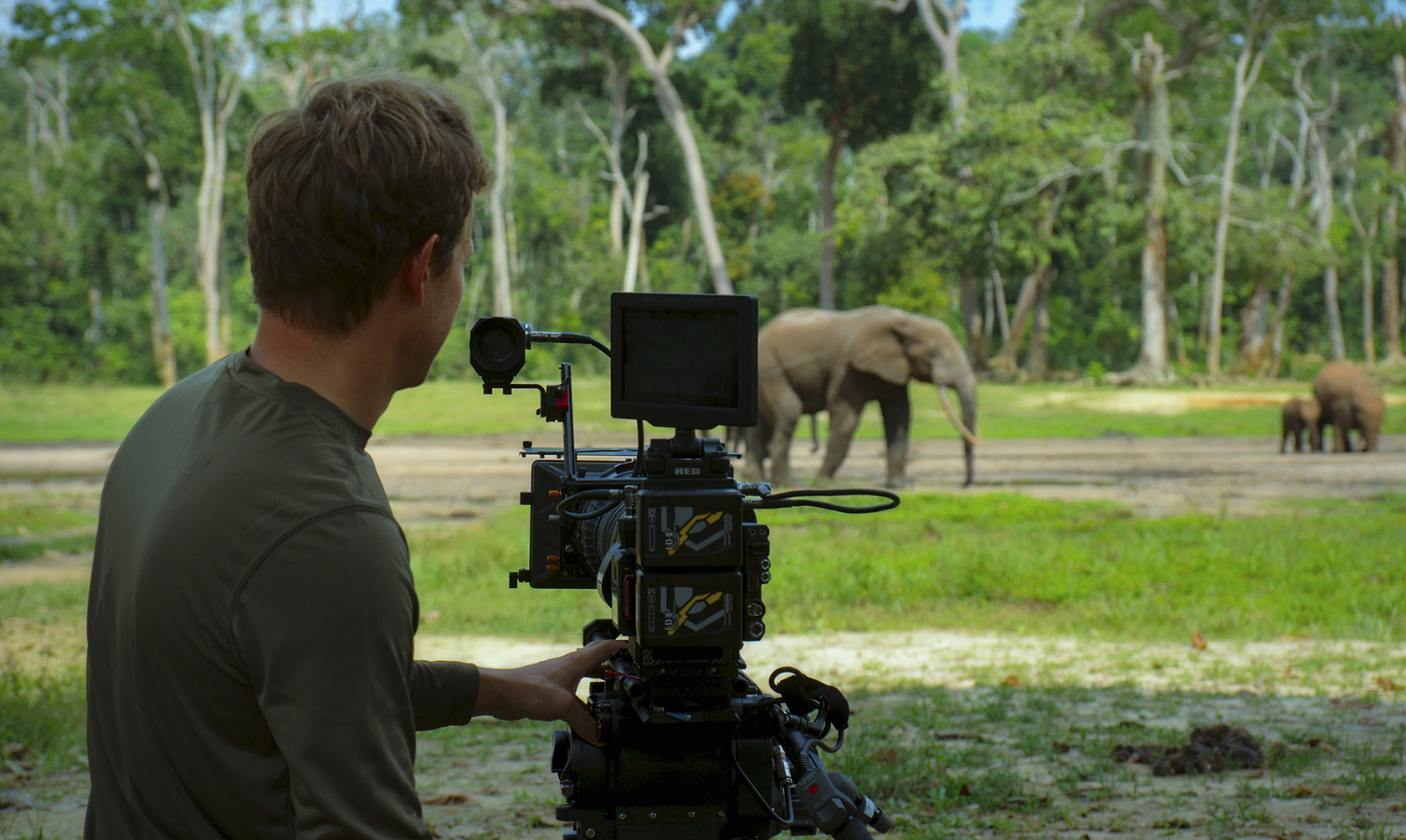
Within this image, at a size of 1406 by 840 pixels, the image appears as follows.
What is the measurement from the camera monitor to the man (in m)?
0.37

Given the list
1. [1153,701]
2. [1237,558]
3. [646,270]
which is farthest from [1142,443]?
[646,270]

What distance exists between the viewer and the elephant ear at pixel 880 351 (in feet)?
43.9

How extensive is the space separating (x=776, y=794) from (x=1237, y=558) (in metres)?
7.32

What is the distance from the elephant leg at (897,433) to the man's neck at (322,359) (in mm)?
12207

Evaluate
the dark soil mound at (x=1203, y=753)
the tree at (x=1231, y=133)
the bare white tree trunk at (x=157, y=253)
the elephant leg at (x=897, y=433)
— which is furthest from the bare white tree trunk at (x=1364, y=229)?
the dark soil mound at (x=1203, y=753)

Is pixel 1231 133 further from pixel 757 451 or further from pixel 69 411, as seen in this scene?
pixel 69 411

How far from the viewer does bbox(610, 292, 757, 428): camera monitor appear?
5.94 feet

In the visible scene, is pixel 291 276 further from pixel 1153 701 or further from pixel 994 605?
pixel 994 605

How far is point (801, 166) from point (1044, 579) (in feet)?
101

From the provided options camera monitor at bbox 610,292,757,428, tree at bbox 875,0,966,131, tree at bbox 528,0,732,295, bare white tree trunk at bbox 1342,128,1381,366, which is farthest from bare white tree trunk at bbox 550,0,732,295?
camera monitor at bbox 610,292,757,428

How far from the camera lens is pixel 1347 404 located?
16078 mm

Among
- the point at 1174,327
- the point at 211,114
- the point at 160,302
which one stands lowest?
the point at 1174,327

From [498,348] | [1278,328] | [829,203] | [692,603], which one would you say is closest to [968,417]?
[498,348]

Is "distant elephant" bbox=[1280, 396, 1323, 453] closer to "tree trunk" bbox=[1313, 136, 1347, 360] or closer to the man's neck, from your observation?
the man's neck
